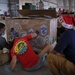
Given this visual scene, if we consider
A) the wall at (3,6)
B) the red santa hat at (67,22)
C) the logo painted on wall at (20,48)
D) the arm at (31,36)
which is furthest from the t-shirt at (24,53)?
the wall at (3,6)

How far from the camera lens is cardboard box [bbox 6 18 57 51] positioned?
2.52m

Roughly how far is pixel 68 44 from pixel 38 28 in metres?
0.91

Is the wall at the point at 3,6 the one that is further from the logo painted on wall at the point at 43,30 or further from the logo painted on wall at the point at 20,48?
the logo painted on wall at the point at 20,48

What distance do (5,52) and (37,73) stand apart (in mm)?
680

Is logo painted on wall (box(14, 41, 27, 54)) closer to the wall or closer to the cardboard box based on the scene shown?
the cardboard box

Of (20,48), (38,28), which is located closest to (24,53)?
(20,48)

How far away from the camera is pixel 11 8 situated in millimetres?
9180

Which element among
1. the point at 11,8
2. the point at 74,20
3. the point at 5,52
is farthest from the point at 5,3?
the point at 74,20

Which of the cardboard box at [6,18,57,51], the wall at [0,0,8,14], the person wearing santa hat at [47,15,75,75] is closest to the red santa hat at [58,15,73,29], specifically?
the person wearing santa hat at [47,15,75,75]

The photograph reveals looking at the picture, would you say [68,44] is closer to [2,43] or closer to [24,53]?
[24,53]

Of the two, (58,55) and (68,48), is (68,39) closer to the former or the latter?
(68,48)

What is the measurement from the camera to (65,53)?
1933mm

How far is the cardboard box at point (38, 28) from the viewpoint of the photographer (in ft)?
8.27

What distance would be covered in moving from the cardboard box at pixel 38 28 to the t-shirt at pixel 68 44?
713 millimetres
